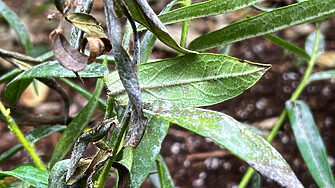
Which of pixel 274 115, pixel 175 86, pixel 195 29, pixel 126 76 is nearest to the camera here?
pixel 126 76

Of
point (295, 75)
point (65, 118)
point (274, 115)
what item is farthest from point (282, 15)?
point (295, 75)

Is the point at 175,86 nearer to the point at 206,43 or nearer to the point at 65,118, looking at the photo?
the point at 206,43

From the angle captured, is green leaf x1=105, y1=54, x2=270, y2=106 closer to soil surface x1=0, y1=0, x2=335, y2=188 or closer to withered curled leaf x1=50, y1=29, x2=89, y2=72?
withered curled leaf x1=50, y1=29, x2=89, y2=72

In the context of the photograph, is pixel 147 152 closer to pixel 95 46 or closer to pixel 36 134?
pixel 95 46

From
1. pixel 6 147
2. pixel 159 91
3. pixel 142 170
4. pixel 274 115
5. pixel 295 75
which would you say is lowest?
pixel 6 147

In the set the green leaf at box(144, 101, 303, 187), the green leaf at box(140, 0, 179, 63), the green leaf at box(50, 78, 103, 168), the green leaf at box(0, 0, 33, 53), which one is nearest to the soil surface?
the green leaf at box(0, 0, 33, 53)

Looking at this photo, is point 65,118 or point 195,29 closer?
point 65,118

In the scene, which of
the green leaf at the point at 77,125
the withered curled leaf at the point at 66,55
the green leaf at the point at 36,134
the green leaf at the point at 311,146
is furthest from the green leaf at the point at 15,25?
the green leaf at the point at 311,146
